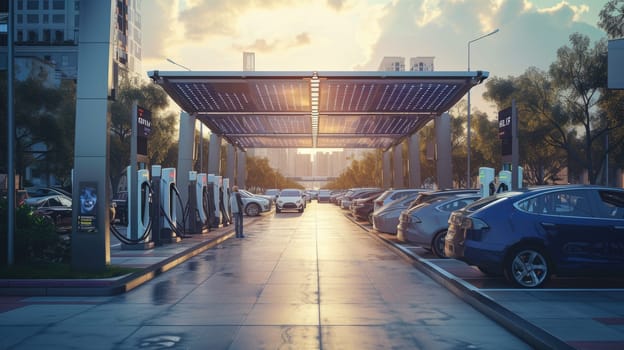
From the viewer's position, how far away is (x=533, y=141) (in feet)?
133

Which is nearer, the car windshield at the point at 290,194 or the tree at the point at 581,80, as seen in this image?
the tree at the point at 581,80

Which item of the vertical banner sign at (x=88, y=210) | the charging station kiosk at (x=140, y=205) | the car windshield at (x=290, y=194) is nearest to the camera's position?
the vertical banner sign at (x=88, y=210)

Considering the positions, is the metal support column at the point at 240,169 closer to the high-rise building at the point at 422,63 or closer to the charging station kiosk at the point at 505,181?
the charging station kiosk at the point at 505,181

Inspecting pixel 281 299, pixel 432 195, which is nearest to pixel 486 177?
pixel 432 195

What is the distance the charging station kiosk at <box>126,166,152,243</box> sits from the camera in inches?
668

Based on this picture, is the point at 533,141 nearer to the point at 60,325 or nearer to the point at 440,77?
the point at 440,77

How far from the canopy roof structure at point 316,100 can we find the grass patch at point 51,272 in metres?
11.0

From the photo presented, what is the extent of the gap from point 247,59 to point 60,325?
320 ft

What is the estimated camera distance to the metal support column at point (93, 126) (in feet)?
39.1

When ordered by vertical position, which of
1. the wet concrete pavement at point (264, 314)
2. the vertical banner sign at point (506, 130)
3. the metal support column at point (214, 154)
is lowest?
the wet concrete pavement at point (264, 314)

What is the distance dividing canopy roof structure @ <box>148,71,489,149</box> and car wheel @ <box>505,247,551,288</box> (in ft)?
41.5

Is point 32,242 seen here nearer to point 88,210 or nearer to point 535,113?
point 88,210

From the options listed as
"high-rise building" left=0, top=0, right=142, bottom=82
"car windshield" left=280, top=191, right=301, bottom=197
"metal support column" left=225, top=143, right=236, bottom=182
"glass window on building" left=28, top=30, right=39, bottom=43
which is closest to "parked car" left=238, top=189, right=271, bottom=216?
"metal support column" left=225, top=143, right=236, bottom=182

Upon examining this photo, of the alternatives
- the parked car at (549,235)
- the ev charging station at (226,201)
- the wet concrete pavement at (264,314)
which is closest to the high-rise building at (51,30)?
the ev charging station at (226,201)
